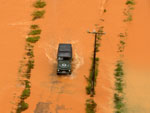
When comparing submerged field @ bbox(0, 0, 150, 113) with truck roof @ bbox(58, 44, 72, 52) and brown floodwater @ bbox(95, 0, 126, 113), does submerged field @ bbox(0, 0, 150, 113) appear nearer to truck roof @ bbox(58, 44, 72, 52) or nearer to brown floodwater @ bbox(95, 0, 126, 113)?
brown floodwater @ bbox(95, 0, 126, 113)

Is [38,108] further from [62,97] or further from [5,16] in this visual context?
[5,16]

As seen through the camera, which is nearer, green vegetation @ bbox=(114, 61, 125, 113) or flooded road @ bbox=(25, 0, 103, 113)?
green vegetation @ bbox=(114, 61, 125, 113)

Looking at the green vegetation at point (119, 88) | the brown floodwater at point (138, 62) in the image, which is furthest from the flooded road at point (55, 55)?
the brown floodwater at point (138, 62)

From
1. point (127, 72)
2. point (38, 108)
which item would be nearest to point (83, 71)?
point (127, 72)

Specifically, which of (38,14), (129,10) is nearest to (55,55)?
(38,14)

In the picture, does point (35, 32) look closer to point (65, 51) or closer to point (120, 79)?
point (65, 51)

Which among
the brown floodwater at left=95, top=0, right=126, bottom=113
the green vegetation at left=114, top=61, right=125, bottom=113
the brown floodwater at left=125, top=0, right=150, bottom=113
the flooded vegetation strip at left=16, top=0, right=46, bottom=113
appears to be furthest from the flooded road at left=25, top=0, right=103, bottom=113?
the brown floodwater at left=125, top=0, right=150, bottom=113
